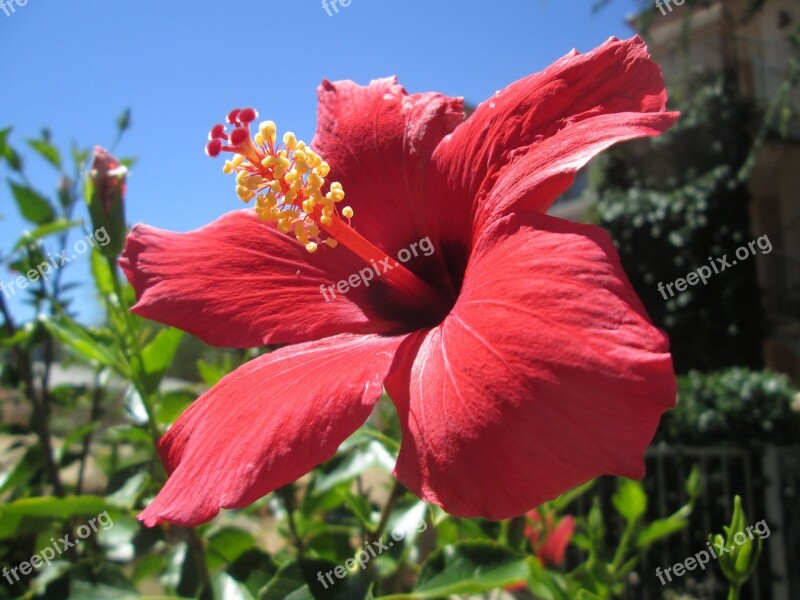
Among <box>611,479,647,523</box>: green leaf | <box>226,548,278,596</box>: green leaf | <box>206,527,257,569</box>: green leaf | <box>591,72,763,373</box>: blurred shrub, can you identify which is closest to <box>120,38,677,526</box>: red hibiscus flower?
<box>226,548,278,596</box>: green leaf

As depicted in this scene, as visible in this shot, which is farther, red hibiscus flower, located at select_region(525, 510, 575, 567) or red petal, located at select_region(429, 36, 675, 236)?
red hibiscus flower, located at select_region(525, 510, 575, 567)

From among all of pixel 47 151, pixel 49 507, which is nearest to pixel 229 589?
pixel 49 507

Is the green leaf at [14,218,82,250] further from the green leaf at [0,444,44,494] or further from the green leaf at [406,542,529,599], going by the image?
the green leaf at [406,542,529,599]

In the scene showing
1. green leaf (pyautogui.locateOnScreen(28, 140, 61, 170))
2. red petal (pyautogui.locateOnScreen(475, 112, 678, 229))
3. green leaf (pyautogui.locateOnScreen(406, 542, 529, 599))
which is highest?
green leaf (pyautogui.locateOnScreen(28, 140, 61, 170))

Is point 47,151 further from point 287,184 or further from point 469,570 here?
point 469,570

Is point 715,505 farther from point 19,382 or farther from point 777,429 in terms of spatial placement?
point 19,382

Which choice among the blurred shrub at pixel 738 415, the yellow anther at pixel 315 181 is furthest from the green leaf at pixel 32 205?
the blurred shrub at pixel 738 415

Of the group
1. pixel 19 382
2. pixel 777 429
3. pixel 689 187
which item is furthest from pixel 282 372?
pixel 689 187

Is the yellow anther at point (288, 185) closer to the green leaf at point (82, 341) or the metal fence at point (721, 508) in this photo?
the green leaf at point (82, 341)
